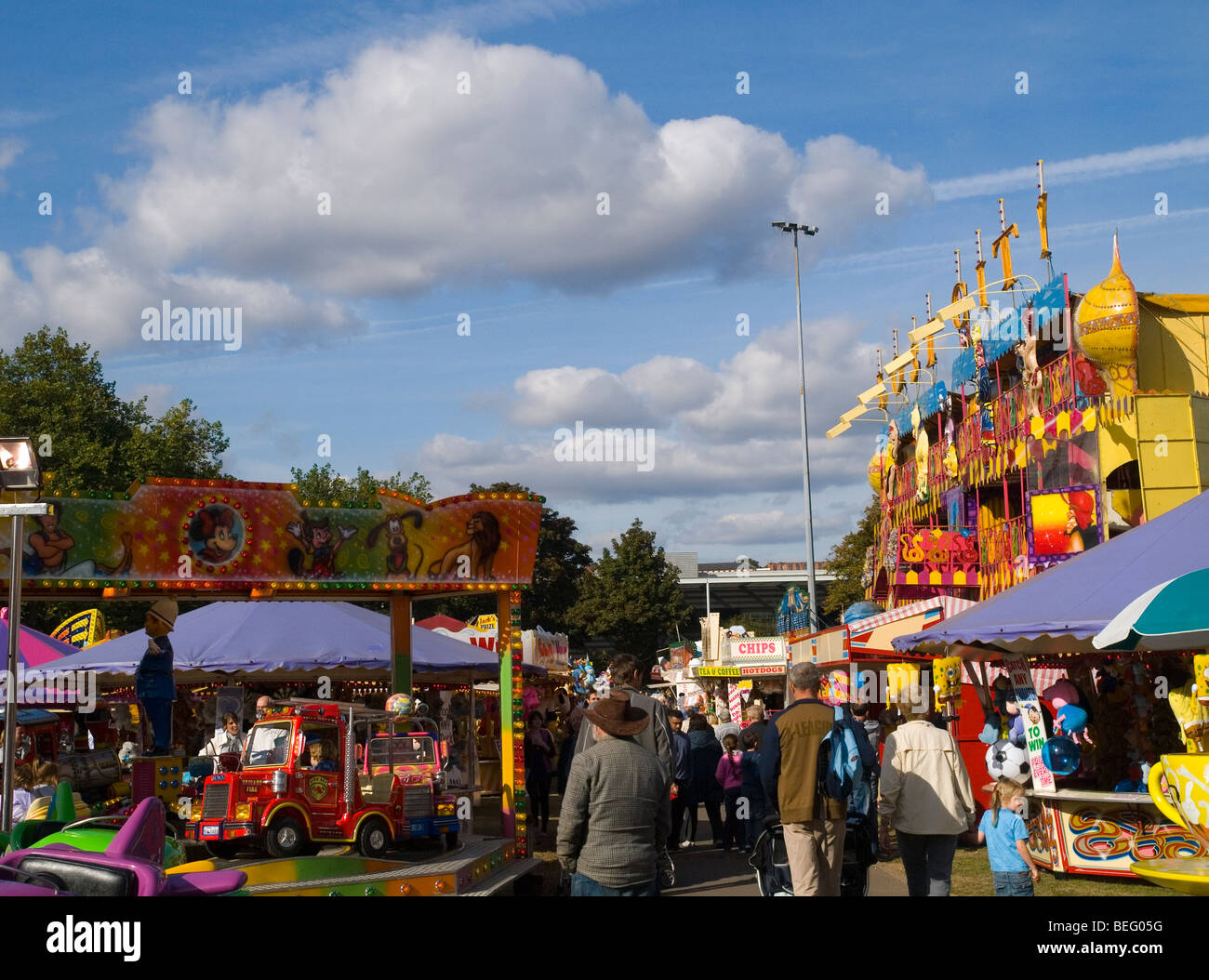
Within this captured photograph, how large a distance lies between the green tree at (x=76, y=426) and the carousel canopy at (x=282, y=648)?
71.4 feet

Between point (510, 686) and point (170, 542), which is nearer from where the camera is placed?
point (170, 542)

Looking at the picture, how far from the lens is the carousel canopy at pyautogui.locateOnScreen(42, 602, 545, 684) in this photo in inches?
768

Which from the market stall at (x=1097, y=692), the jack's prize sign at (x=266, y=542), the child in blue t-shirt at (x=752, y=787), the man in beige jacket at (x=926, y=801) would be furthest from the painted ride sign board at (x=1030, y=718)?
the jack's prize sign at (x=266, y=542)

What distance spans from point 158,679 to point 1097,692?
11000mm

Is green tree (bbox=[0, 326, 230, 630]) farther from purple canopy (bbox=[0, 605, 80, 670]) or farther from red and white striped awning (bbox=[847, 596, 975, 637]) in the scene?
red and white striped awning (bbox=[847, 596, 975, 637])

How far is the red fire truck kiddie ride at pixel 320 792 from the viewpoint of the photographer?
→ 1186 cm

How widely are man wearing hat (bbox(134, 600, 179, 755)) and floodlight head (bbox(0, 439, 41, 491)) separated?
4.89 metres

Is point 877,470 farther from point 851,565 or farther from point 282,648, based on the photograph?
point 282,648

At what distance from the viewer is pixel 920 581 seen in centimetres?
3206

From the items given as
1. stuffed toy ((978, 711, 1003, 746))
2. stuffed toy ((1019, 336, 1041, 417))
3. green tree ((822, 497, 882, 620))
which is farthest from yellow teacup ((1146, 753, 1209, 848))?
green tree ((822, 497, 882, 620))

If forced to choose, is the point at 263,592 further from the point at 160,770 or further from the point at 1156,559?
the point at 1156,559

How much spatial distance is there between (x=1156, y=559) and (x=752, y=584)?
106419 mm
